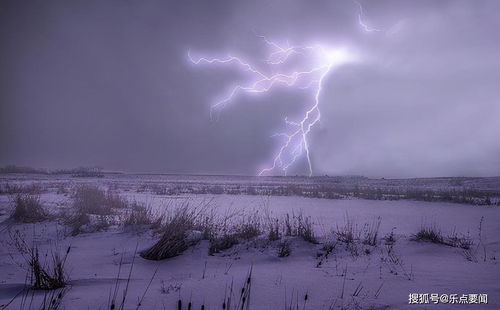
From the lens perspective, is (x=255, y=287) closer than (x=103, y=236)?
Yes

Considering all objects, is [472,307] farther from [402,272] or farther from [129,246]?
[129,246]

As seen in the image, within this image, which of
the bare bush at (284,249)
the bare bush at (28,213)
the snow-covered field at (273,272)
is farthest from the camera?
the bare bush at (28,213)

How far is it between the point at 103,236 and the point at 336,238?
5.22m

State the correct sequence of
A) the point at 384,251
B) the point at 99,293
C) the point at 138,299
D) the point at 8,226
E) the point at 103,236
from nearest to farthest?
the point at 138,299 < the point at 99,293 < the point at 384,251 < the point at 103,236 < the point at 8,226

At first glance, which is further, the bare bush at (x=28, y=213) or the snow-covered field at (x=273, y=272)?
the bare bush at (x=28, y=213)

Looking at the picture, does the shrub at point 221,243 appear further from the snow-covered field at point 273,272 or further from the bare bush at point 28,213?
the bare bush at point 28,213

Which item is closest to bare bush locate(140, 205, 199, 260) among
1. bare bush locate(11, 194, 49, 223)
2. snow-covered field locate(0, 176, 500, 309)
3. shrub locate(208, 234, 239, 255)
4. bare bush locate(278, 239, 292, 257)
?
snow-covered field locate(0, 176, 500, 309)

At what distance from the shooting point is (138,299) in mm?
3531

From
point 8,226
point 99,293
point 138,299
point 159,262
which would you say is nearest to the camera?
point 138,299

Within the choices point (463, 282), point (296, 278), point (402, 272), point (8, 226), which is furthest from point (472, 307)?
point (8, 226)

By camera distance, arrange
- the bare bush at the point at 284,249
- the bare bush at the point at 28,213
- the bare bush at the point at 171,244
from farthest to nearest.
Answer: the bare bush at the point at 28,213 → the bare bush at the point at 284,249 → the bare bush at the point at 171,244

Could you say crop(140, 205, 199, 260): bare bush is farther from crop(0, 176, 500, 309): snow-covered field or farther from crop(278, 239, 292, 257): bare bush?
crop(278, 239, 292, 257): bare bush

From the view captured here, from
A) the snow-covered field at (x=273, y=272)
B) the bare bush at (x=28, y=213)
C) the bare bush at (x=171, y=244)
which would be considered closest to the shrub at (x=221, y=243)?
the snow-covered field at (x=273, y=272)

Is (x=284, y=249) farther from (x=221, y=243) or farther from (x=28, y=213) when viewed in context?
(x=28, y=213)
